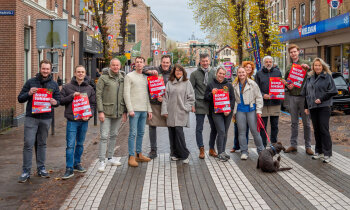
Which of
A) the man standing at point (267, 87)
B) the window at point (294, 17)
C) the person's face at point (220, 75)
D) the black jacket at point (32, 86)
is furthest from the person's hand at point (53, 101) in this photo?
the window at point (294, 17)

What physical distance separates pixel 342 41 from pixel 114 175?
18.9 metres

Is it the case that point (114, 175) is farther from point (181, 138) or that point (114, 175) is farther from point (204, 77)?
point (204, 77)

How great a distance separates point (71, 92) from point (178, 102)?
202 centimetres

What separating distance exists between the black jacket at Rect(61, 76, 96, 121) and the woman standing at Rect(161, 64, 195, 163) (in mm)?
1404

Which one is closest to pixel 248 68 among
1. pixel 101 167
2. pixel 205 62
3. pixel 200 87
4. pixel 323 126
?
pixel 205 62

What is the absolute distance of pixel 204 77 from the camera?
8094 millimetres

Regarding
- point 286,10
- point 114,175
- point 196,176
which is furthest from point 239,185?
point 286,10

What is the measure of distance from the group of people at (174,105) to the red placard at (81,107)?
0.06 meters

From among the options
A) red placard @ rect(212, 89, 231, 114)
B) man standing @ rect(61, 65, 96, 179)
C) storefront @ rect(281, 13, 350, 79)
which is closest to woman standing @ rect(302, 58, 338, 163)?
red placard @ rect(212, 89, 231, 114)

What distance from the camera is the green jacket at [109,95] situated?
Answer: 7.20 m

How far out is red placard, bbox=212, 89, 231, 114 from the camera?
771 cm

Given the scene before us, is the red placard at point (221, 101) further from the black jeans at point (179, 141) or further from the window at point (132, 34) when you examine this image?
the window at point (132, 34)

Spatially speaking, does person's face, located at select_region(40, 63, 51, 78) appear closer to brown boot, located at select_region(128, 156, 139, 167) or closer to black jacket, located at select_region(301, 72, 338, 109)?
brown boot, located at select_region(128, 156, 139, 167)

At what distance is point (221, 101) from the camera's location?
770 cm
